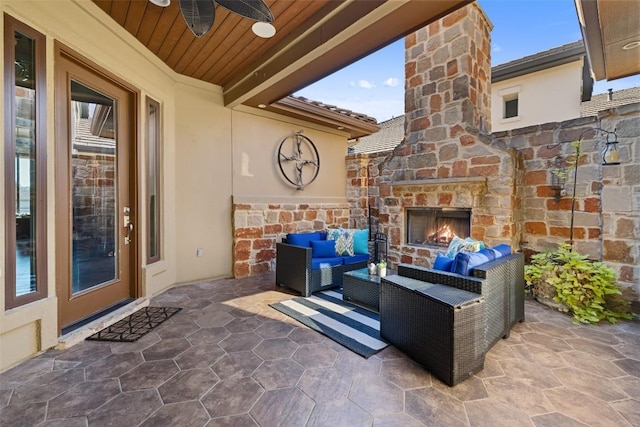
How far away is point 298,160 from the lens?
5562 mm

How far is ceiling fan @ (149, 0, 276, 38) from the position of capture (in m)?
2.15

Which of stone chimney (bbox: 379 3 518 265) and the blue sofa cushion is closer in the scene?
stone chimney (bbox: 379 3 518 265)

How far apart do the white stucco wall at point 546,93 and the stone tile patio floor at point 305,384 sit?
293 inches

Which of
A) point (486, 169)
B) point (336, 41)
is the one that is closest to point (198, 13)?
point (336, 41)

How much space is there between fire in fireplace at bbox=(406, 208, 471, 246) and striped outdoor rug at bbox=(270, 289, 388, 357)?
1737 mm

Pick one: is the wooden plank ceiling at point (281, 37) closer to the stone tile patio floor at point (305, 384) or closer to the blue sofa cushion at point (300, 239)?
the blue sofa cushion at point (300, 239)

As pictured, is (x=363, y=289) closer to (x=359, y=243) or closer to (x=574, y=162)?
(x=359, y=243)

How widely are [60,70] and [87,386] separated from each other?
2.58 metres

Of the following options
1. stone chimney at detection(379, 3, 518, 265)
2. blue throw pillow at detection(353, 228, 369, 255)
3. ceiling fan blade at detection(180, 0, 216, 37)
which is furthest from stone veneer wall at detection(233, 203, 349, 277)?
ceiling fan blade at detection(180, 0, 216, 37)

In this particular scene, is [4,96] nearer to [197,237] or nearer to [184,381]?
[184,381]

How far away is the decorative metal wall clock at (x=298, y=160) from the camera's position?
5.37 metres

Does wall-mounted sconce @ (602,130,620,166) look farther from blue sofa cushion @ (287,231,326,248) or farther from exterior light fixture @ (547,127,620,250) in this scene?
blue sofa cushion @ (287,231,326,248)

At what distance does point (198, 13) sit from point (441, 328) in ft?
9.98

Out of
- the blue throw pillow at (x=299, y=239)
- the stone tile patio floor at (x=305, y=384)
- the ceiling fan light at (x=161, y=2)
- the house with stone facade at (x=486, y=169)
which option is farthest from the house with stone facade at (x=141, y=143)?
the house with stone facade at (x=486, y=169)
